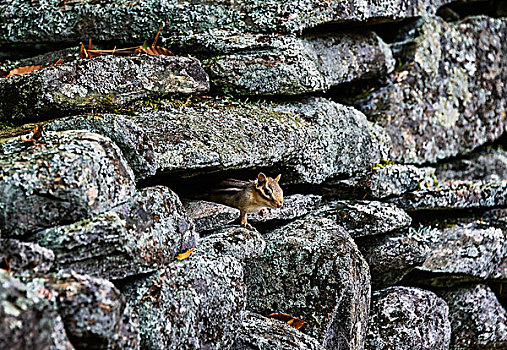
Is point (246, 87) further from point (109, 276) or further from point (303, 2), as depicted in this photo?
point (109, 276)

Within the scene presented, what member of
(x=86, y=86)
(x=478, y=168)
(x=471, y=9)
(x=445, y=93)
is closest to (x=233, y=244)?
(x=86, y=86)

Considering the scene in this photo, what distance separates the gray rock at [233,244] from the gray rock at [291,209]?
49 centimetres

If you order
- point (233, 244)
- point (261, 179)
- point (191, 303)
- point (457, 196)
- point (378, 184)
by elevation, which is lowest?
point (191, 303)

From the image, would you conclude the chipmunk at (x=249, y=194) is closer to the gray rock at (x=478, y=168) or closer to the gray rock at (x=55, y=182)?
the gray rock at (x=55, y=182)

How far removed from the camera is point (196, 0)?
6.16 m

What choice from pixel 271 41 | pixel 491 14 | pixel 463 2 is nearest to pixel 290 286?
pixel 271 41

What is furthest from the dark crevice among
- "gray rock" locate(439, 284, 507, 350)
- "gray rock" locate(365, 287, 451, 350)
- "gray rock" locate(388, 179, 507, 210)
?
"gray rock" locate(365, 287, 451, 350)

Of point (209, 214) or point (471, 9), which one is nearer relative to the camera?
point (209, 214)

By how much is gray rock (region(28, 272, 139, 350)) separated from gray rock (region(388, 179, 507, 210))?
169 inches

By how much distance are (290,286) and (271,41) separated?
2.41 meters

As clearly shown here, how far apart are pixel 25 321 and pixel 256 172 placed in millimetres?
3292

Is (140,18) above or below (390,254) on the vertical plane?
above

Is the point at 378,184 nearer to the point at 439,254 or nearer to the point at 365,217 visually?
the point at 365,217

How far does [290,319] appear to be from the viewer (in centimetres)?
554
